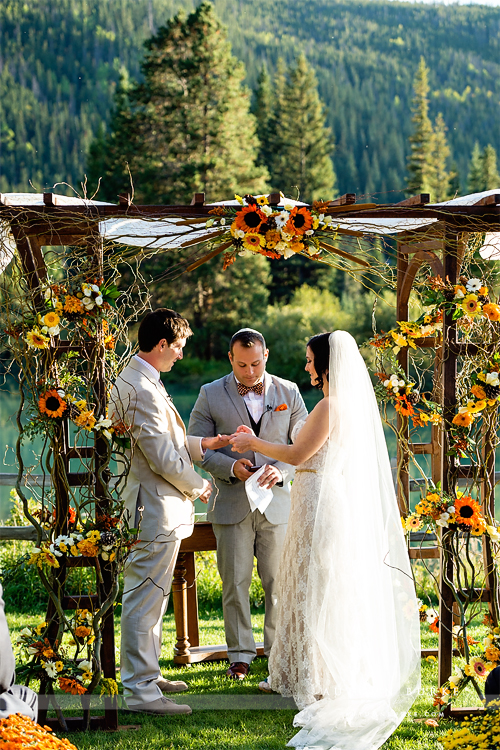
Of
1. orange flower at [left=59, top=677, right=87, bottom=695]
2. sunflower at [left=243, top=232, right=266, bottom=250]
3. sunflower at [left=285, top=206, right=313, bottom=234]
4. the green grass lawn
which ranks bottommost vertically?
the green grass lawn

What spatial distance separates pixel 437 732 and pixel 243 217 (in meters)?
2.60

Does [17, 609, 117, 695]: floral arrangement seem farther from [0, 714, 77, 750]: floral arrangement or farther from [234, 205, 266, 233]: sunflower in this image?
[234, 205, 266, 233]: sunflower

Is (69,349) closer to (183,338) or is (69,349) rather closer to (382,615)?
(183,338)

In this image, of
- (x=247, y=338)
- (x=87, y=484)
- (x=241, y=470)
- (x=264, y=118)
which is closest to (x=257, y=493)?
(x=241, y=470)

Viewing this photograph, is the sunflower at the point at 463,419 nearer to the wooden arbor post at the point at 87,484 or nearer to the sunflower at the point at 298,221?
the sunflower at the point at 298,221

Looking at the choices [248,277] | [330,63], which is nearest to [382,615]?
[248,277]

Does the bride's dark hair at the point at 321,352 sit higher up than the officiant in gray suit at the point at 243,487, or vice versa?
the bride's dark hair at the point at 321,352

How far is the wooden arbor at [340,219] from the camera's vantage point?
12.6 feet

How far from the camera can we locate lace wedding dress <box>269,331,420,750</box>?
3918 millimetres

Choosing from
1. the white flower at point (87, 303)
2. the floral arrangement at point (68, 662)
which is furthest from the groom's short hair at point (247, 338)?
the floral arrangement at point (68, 662)

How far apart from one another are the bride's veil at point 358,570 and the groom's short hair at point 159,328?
78cm

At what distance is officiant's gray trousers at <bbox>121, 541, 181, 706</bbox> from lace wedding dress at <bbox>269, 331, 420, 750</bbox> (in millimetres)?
636

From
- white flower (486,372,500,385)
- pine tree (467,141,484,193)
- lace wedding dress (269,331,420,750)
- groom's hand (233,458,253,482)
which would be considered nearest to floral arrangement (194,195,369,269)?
lace wedding dress (269,331,420,750)

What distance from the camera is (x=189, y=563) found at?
5168mm
